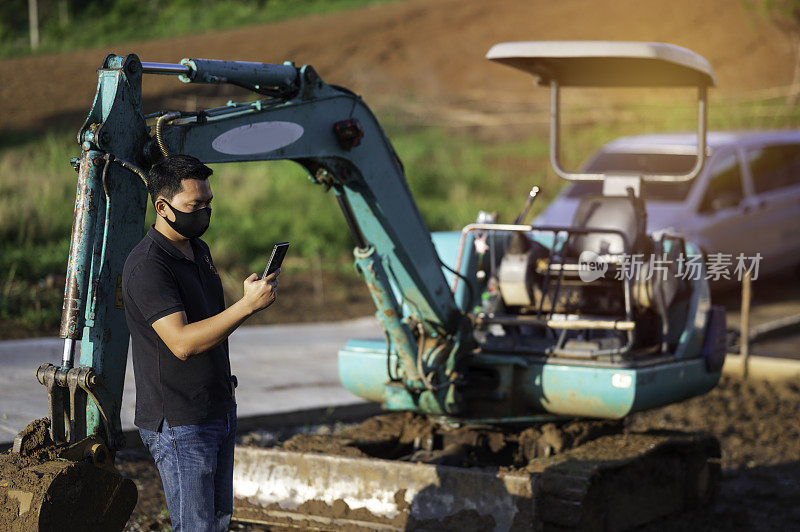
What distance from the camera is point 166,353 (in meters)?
3.92

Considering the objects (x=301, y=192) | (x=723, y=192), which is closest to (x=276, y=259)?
(x=723, y=192)

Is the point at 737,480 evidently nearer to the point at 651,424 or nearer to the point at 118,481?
the point at 651,424

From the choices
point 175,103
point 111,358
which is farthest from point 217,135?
point 175,103

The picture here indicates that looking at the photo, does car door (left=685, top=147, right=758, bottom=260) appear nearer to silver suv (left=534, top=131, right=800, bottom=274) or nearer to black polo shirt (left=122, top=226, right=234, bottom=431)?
silver suv (left=534, top=131, right=800, bottom=274)

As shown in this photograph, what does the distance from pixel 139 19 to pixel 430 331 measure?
3319 centimetres

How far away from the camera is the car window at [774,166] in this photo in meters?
13.1

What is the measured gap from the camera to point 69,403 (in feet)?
13.4

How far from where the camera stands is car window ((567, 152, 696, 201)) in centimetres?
1234

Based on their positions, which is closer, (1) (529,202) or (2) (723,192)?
(1) (529,202)

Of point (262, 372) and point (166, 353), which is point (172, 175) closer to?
point (166, 353)

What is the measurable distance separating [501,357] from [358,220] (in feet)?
3.99

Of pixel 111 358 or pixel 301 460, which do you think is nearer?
pixel 111 358

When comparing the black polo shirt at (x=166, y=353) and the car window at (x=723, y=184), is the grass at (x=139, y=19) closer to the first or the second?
the car window at (x=723, y=184)

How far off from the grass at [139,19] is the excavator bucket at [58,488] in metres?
28.7
